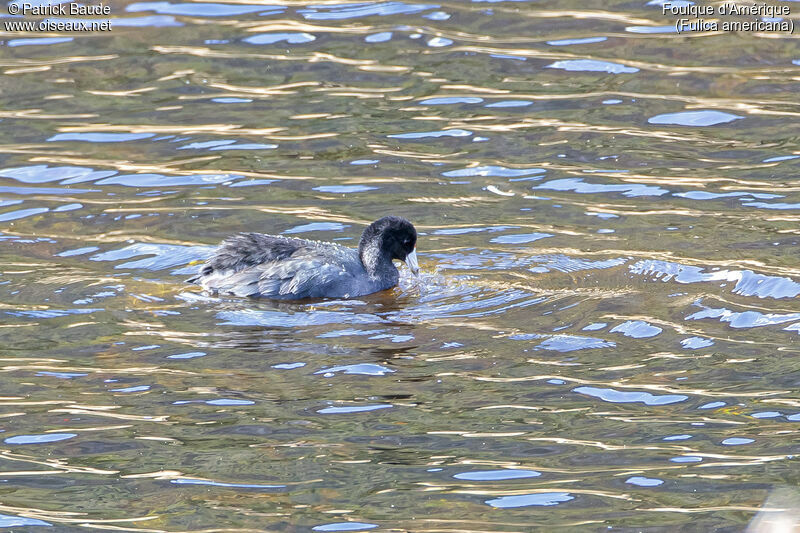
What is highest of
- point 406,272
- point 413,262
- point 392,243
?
point 392,243

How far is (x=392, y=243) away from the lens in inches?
414

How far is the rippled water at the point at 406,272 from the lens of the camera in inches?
270

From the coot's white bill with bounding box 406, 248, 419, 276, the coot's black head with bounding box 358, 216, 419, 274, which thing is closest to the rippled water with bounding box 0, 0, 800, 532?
the coot's white bill with bounding box 406, 248, 419, 276

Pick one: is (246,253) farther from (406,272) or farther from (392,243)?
(406,272)

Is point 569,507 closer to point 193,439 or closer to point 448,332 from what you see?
point 193,439

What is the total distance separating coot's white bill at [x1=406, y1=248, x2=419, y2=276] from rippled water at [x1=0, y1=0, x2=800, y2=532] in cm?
11

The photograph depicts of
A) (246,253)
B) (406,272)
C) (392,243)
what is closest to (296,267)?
(246,253)

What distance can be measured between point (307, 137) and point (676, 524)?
7803 millimetres

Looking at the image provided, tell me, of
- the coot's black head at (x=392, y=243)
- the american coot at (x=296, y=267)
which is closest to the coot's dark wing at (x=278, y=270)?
the american coot at (x=296, y=267)

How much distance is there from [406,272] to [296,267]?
1449 mm

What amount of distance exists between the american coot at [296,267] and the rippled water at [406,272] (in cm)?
16

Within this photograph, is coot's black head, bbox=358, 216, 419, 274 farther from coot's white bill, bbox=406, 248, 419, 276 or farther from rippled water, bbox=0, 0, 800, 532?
rippled water, bbox=0, 0, 800, 532

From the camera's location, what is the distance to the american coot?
10031 mm

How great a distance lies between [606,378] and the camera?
8.17m
